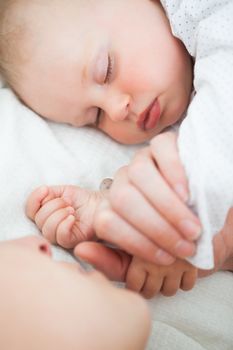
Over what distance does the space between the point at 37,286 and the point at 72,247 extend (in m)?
0.34

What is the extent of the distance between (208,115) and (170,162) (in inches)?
5.7

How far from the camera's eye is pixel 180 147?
90cm

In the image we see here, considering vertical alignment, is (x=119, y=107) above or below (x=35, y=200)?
above

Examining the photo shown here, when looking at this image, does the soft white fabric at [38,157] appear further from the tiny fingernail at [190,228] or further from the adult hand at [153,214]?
the tiny fingernail at [190,228]

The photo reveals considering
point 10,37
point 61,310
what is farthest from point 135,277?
point 10,37

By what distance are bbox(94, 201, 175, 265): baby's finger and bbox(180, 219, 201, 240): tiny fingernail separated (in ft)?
0.22

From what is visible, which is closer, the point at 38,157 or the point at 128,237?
the point at 128,237

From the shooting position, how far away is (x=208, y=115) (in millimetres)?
→ 960

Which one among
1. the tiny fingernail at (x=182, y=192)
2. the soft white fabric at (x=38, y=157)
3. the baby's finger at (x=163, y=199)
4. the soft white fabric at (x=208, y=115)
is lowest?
the soft white fabric at (x=38, y=157)

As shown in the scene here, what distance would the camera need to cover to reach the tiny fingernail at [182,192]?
840mm

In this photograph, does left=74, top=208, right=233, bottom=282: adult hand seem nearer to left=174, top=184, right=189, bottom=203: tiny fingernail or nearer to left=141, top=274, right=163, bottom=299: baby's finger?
left=141, top=274, right=163, bottom=299: baby's finger

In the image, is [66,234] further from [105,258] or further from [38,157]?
[38,157]

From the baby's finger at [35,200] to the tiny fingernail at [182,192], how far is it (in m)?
0.36

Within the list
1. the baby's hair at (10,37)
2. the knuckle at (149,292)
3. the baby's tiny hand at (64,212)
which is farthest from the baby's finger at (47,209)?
the baby's hair at (10,37)
